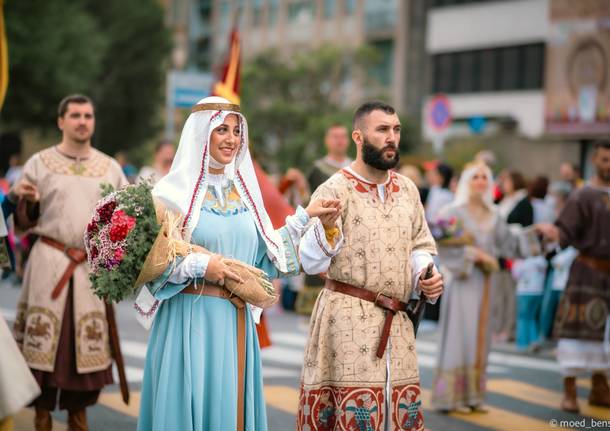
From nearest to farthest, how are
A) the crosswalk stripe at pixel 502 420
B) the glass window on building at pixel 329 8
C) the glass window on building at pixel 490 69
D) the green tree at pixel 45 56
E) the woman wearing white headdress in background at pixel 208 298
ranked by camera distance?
the woman wearing white headdress in background at pixel 208 298
the crosswalk stripe at pixel 502 420
the green tree at pixel 45 56
the glass window on building at pixel 490 69
the glass window on building at pixel 329 8

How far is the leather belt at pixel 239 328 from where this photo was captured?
5.31 metres

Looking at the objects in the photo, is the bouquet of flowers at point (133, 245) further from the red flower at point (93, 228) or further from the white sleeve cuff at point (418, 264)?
the white sleeve cuff at point (418, 264)

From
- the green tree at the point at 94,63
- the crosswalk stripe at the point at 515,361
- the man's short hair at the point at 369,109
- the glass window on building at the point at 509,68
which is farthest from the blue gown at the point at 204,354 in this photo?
the glass window on building at the point at 509,68

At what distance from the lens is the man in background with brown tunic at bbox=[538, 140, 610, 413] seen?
8758 mm

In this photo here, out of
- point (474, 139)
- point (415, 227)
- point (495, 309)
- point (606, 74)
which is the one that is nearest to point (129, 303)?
point (495, 309)

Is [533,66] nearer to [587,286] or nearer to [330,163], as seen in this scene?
[330,163]

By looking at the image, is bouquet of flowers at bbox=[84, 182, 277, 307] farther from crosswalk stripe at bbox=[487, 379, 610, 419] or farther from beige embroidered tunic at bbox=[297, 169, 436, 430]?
crosswalk stripe at bbox=[487, 379, 610, 419]

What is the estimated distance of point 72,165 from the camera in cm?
730

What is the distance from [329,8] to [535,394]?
4631 cm

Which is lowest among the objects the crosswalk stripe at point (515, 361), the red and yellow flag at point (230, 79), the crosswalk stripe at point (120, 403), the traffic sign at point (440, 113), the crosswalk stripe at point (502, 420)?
the crosswalk stripe at point (120, 403)

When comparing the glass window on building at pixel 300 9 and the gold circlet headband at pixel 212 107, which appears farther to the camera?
the glass window on building at pixel 300 9

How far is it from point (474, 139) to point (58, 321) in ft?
96.7

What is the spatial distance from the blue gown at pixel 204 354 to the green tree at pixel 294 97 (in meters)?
33.5

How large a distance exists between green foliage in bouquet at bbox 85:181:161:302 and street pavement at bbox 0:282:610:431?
2580 mm
